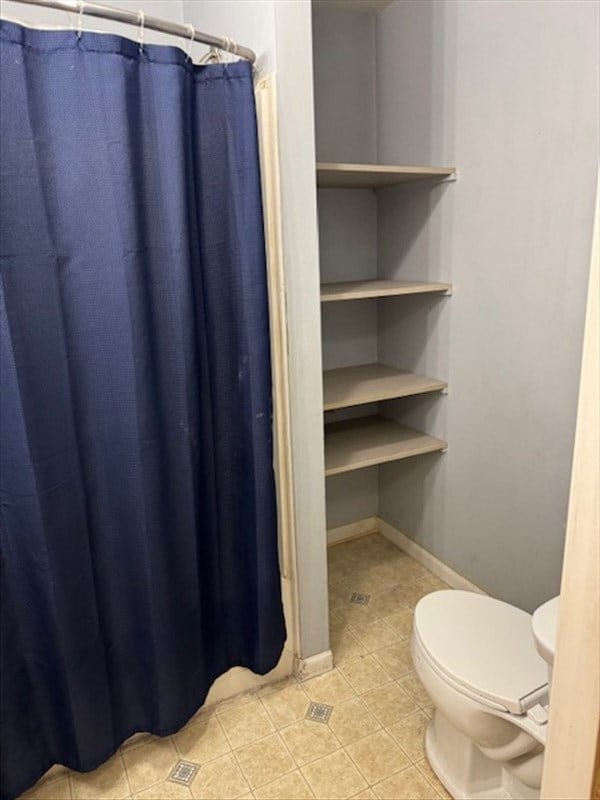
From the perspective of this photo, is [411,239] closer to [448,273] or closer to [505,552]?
[448,273]

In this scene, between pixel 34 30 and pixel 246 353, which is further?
pixel 246 353

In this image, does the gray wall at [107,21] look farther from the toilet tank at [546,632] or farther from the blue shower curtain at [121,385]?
the toilet tank at [546,632]

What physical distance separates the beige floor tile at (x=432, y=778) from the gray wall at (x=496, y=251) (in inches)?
27.1

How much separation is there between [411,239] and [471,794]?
1.89 meters

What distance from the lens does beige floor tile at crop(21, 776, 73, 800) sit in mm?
1516

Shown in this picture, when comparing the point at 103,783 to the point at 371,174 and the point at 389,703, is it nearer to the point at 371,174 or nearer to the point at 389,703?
the point at 389,703

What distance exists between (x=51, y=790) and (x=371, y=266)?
2188 mm

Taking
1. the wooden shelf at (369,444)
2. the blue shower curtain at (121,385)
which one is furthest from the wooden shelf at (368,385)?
the blue shower curtain at (121,385)

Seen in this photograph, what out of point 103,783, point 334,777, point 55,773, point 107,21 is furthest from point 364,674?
point 107,21

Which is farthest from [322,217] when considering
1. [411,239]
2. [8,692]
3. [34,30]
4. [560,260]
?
[8,692]

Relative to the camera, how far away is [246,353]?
4.99ft

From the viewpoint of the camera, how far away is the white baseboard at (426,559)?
2.31 meters

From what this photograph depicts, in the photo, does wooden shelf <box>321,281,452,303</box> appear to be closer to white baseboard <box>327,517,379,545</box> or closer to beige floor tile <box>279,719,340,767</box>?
white baseboard <box>327,517,379,545</box>

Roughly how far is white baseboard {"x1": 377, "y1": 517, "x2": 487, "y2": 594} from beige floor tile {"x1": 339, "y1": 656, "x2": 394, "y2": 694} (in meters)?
0.53
